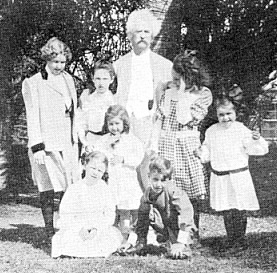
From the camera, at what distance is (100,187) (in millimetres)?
5641

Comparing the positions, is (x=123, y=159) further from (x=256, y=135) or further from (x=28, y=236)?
(x=28, y=236)

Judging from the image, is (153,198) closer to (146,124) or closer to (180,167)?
(180,167)

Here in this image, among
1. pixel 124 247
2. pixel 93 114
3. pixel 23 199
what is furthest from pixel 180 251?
pixel 23 199

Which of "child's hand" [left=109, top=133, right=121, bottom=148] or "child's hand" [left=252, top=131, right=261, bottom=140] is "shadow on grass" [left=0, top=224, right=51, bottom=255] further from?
"child's hand" [left=252, top=131, right=261, bottom=140]

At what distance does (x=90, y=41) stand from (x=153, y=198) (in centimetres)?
388

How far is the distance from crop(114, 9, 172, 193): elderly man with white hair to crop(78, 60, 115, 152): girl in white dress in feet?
0.41

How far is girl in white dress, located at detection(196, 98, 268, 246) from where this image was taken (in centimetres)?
548

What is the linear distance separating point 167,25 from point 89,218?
2426 millimetres

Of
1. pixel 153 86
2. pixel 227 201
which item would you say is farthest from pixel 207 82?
pixel 227 201

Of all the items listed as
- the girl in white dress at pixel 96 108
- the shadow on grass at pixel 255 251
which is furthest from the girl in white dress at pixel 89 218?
the shadow on grass at pixel 255 251

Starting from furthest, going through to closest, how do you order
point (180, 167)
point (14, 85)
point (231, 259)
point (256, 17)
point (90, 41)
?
point (14, 85) → point (90, 41) → point (256, 17) → point (180, 167) → point (231, 259)

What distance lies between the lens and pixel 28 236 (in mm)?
6684

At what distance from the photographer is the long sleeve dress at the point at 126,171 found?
5.74 meters

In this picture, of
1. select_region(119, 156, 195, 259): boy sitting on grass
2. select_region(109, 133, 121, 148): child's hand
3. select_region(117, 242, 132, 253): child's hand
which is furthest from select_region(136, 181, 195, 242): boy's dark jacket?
select_region(109, 133, 121, 148): child's hand
